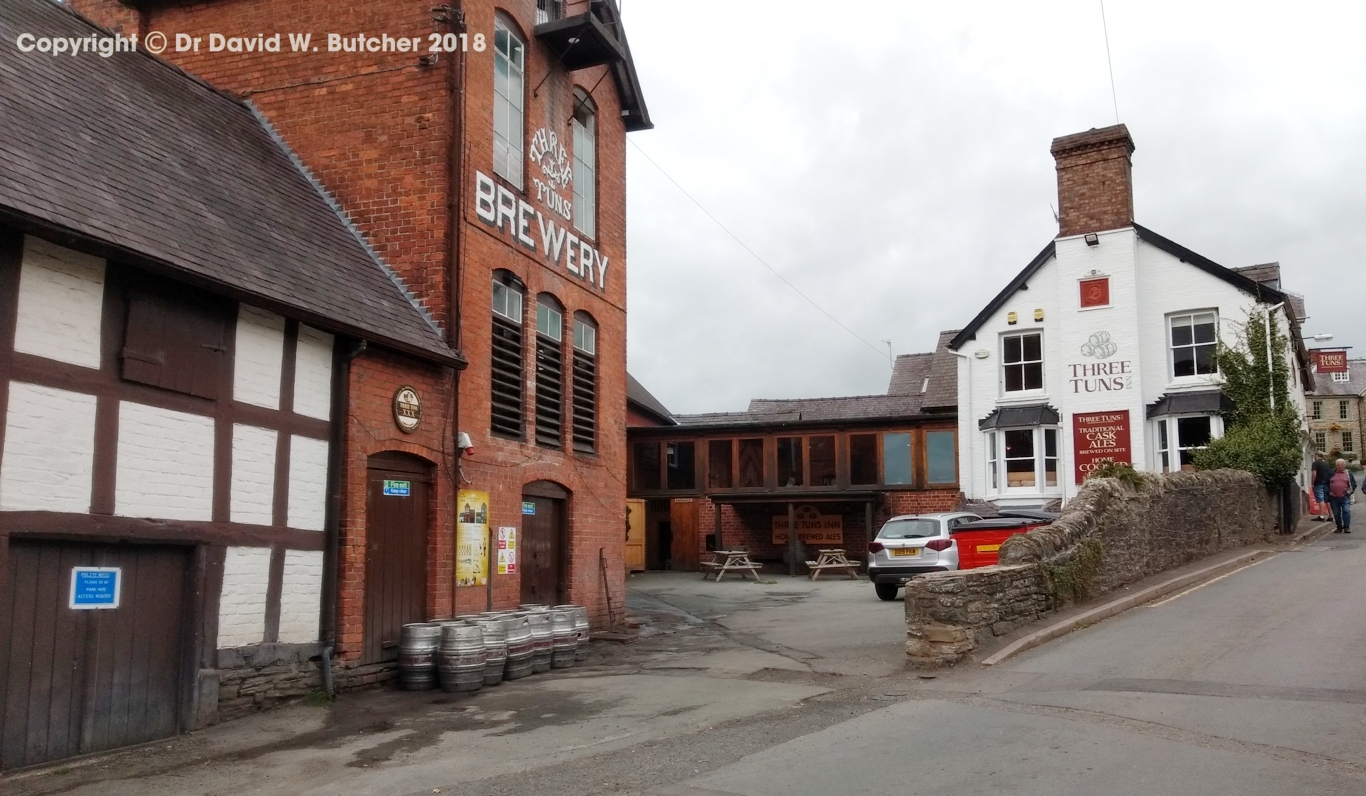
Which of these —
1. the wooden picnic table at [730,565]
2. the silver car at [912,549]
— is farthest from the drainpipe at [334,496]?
the wooden picnic table at [730,565]

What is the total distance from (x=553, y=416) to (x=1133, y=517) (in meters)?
8.60

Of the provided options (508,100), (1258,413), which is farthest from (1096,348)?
(508,100)

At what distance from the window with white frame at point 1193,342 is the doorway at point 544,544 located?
18.3m

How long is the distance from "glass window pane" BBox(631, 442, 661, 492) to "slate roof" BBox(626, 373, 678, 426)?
3.08 meters

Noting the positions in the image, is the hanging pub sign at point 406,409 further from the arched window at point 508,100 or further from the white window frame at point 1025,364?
the white window frame at point 1025,364

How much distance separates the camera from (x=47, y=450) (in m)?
8.05

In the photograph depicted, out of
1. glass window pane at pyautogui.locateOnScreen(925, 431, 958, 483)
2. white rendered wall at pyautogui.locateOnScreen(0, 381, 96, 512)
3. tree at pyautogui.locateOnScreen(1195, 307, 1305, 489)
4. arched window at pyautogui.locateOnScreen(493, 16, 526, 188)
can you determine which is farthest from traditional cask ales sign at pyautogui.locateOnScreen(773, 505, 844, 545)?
white rendered wall at pyautogui.locateOnScreen(0, 381, 96, 512)

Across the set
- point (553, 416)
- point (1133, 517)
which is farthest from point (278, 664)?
point (1133, 517)

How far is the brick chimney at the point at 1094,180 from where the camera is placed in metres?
27.3

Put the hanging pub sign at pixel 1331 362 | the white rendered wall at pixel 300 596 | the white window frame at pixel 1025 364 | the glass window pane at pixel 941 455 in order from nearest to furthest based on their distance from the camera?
the white rendered wall at pixel 300 596, the white window frame at pixel 1025 364, the glass window pane at pixel 941 455, the hanging pub sign at pixel 1331 362

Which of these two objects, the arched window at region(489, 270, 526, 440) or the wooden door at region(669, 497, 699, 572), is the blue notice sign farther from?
the wooden door at region(669, 497, 699, 572)

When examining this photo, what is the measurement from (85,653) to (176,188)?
4.62 m

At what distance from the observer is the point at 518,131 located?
50.1ft

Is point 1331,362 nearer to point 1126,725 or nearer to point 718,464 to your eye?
point 718,464
